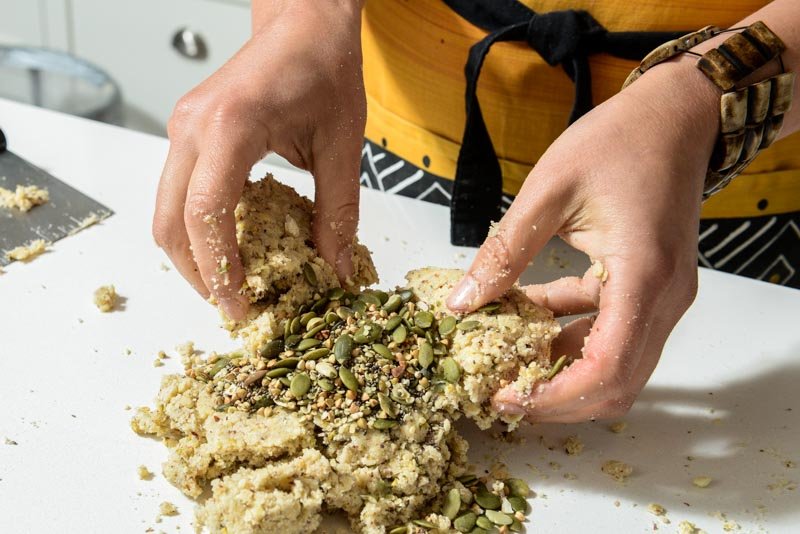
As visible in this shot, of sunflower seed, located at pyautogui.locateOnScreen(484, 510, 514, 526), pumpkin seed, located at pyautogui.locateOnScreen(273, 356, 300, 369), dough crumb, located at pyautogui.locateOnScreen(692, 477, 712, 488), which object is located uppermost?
pumpkin seed, located at pyautogui.locateOnScreen(273, 356, 300, 369)

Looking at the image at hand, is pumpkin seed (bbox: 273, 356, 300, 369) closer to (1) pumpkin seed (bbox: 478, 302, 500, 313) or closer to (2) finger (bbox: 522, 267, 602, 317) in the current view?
(1) pumpkin seed (bbox: 478, 302, 500, 313)

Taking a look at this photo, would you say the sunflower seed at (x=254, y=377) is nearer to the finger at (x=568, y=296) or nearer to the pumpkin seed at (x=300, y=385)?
the pumpkin seed at (x=300, y=385)

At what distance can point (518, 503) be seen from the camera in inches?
37.5

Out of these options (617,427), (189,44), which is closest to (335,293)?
(617,427)

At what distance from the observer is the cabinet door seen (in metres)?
2.88

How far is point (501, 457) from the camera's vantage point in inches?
40.3

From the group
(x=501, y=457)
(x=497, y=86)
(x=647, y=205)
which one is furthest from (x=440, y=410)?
(x=497, y=86)

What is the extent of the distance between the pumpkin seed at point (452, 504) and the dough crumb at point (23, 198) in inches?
32.9

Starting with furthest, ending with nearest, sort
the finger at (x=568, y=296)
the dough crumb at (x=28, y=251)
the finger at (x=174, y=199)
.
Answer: the dough crumb at (x=28, y=251) → the finger at (x=568, y=296) → the finger at (x=174, y=199)

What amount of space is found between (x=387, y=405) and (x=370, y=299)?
155 millimetres

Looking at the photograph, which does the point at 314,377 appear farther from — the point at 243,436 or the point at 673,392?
the point at 673,392

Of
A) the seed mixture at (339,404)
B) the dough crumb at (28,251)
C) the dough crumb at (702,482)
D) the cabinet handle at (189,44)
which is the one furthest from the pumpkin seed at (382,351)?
the cabinet handle at (189,44)

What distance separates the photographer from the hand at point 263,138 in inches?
38.7

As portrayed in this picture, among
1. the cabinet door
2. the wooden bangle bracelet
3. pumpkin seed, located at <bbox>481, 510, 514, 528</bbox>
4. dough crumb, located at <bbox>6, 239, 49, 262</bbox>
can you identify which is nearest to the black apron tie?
the wooden bangle bracelet
